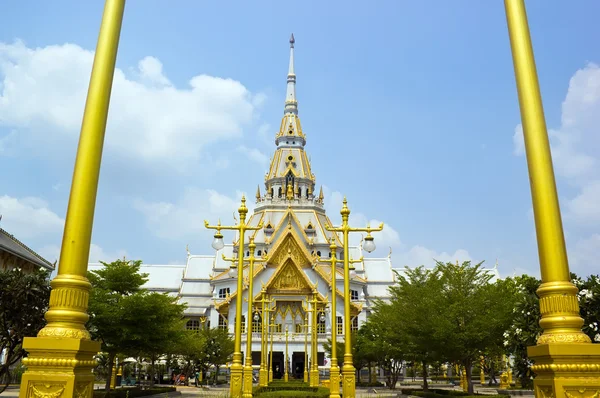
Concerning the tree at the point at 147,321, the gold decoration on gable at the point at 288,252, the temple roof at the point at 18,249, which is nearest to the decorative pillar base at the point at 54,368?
the tree at the point at 147,321

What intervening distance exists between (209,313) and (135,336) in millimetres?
44207

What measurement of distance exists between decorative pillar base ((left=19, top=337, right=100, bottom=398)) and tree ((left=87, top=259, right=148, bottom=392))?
19580mm

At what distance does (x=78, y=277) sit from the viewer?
263 inches

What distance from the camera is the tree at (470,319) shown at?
2458 centimetres

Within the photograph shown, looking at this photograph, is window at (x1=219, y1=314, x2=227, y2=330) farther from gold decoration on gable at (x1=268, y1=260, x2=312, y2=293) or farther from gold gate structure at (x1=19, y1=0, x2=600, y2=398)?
gold gate structure at (x1=19, y1=0, x2=600, y2=398)

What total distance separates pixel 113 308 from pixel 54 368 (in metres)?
21.3

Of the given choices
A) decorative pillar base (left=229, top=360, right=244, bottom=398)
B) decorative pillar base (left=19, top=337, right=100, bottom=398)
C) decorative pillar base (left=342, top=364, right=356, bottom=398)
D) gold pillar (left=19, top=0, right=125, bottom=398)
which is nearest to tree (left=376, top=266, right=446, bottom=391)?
decorative pillar base (left=342, top=364, right=356, bottom=398)

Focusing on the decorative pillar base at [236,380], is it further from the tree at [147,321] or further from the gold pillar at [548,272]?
the gold pillar at [548,272]

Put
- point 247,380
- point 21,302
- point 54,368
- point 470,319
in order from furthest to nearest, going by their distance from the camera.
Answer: point 470,319, point 247,380, point 21,302, point 54,368

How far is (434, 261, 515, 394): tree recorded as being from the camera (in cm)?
2458

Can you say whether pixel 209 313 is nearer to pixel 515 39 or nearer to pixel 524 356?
pixel 524 356

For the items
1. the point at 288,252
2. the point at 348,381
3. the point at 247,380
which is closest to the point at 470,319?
the point at 348,381

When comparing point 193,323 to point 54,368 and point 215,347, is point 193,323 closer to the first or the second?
point 215,347

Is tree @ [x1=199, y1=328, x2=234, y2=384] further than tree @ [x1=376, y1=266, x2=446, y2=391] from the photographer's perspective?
Yes
